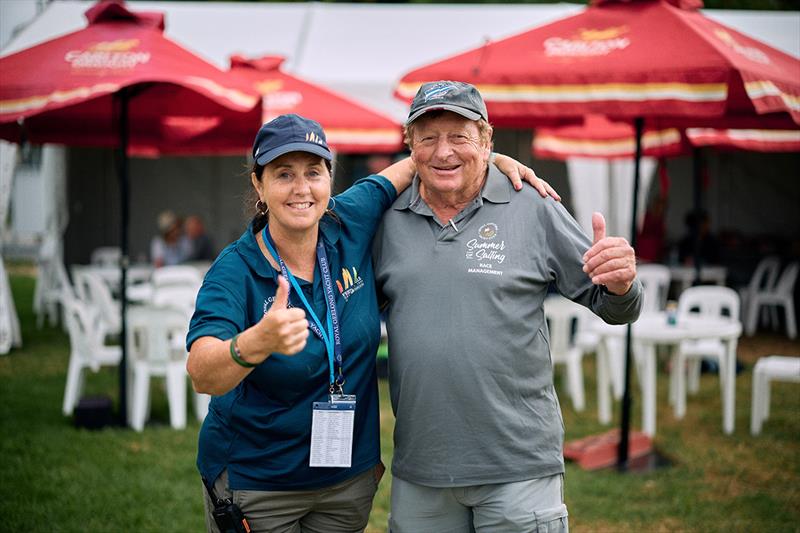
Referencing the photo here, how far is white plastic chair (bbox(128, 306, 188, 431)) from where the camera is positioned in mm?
6492

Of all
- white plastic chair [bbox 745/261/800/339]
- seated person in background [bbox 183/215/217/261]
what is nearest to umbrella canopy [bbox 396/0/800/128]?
white plastic chair [bbox 745/261/800/339]

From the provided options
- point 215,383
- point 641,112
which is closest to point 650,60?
point 641,112

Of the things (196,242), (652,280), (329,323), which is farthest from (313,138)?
(196,242)

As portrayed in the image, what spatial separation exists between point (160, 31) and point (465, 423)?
5019mm

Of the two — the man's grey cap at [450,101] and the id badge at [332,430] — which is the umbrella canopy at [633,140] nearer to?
the man's grey cap at [450,101]

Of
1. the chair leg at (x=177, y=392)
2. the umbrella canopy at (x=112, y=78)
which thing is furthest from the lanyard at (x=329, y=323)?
the chair leg at (x=177, y=392)

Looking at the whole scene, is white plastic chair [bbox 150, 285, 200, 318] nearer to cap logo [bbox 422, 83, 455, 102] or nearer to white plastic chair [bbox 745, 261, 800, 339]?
cap logo [bbox 422, 83, 455, 102]

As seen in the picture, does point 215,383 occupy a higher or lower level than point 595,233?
lower

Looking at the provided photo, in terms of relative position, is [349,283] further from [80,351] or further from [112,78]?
[80,351]

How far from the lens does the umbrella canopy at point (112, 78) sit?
5.28 m

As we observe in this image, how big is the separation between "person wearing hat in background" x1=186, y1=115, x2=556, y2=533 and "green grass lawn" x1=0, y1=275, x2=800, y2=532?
7.40ft

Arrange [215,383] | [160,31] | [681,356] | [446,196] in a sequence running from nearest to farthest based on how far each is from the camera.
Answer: [215,383]
[446,196]
[160,31]
[681,356]

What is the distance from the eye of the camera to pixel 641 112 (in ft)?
15.5

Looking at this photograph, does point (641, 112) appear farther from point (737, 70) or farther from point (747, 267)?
point (747, 267)
